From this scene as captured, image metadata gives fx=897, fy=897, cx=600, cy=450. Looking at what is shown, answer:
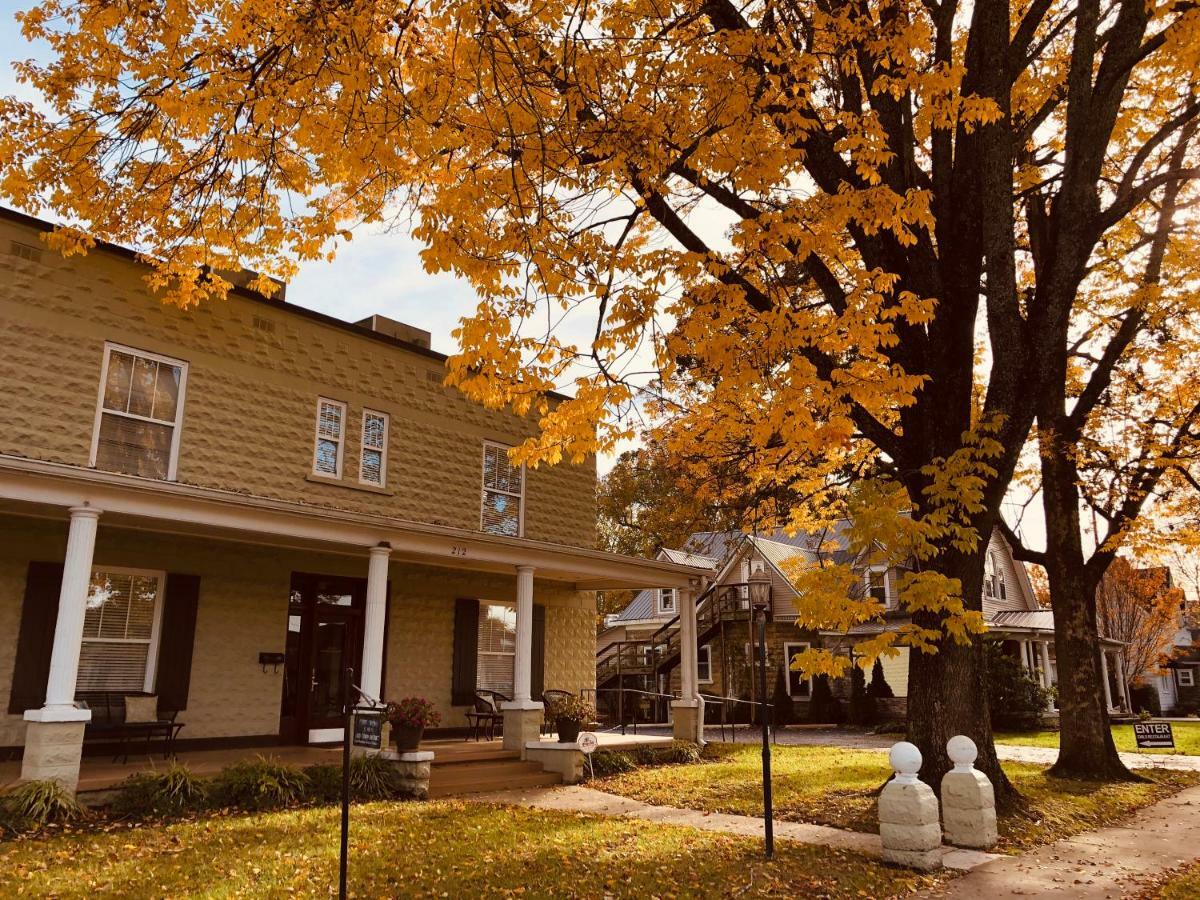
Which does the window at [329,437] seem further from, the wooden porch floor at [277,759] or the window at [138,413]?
the wooden porch floor at [277,759]

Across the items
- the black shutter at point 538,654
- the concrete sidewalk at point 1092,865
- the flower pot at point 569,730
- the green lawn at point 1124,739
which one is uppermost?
the black shutter at point 538,654

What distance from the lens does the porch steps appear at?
12391 mm

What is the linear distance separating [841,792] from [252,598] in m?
8.98

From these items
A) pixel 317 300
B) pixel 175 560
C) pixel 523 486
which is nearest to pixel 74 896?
pixel 175 560

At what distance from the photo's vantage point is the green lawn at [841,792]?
1006cm

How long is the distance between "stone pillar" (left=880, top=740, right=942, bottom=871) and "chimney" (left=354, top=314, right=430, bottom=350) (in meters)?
11.6

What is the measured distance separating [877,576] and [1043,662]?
25.6 metres

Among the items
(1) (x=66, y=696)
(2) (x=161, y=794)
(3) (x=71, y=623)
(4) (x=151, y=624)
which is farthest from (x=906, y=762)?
(4) (x=151, y=624)

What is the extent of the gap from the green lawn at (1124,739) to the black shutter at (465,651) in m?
13.9

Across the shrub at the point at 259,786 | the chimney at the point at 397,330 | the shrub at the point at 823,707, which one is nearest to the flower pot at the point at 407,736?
the shrub at the point at 259,786

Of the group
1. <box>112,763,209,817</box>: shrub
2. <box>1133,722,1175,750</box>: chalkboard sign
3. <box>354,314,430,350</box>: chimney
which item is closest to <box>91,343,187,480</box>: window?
<box>354,314,430,350</box>: chimney

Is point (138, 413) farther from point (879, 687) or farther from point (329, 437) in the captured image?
point (879, 687)

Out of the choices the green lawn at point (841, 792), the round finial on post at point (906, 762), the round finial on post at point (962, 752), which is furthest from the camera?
the green lawn at point (841, 792)

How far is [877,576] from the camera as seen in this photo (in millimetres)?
9109
